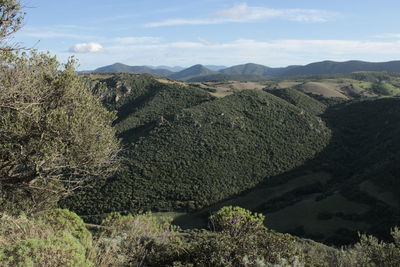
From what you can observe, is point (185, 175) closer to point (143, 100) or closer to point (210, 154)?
point (210, 154)

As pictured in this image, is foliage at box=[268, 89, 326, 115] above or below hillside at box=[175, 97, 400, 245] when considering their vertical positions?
above

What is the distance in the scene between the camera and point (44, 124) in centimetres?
1336

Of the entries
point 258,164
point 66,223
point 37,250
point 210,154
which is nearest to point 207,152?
point 210,154

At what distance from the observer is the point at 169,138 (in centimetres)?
7581

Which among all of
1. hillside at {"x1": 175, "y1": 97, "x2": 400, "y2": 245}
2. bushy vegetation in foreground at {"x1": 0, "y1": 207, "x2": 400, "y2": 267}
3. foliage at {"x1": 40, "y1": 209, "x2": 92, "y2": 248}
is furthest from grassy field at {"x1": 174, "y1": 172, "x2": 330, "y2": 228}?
bushy vegetation in foreground at {"x1": 0, "y1": 207, "x2": 400, "y2": 267}

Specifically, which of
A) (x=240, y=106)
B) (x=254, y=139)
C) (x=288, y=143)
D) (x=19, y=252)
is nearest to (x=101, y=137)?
(x=19, y=252)

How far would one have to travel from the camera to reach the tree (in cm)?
1296

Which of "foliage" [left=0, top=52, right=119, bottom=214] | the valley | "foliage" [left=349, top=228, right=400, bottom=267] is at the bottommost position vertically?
the valley

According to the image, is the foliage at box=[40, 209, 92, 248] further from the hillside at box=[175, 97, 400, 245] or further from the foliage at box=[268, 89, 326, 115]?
the foliage at box=[268, 89, 326, 115]

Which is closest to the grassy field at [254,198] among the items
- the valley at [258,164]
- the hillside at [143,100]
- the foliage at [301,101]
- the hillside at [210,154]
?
the valley at [258,164]

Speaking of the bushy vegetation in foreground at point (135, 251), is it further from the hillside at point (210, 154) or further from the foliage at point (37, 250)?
the hillside at point (210, 154)

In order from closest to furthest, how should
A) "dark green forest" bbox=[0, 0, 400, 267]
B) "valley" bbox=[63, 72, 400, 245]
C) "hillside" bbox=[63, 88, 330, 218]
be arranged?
"dark green forest" bbox=[0, 0, 400, 267], "valley" bbox=[63, 72, 400, 245], "hillside" bbox=[63, 88, 330, 218]

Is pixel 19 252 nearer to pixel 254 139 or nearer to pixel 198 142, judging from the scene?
pixel 198 142

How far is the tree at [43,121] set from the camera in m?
13.0
